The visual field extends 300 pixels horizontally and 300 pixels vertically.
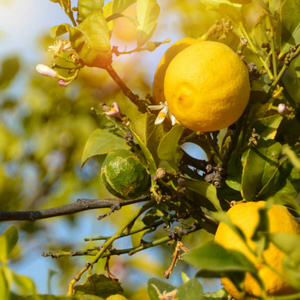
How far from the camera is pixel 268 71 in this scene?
31.0 inches

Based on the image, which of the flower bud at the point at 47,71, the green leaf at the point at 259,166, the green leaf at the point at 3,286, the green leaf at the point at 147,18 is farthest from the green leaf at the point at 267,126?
the green leaf at the point at 3,286

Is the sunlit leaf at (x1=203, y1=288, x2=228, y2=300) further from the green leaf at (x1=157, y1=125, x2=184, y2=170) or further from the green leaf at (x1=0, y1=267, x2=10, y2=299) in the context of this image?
the green leaf at (x1=0, y1=267, x2=10, y2=299)

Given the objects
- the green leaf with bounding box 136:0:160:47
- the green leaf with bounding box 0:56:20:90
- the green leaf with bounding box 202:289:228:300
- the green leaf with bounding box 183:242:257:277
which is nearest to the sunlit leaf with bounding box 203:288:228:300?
the green leaf with bounding box 202:289:228:300

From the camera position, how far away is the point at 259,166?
2.47 ft

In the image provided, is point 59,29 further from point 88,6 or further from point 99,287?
point 99,287

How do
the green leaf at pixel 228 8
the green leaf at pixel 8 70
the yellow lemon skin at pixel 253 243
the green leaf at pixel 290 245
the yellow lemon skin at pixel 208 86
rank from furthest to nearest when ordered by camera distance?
the green leaf at pixel 8 70
the green leaf at pixel 228 8
the yellow lemon skin at pixel 208 86
the yellow lemon skin at pixel 253 243
the green leaf at pixel 290 245

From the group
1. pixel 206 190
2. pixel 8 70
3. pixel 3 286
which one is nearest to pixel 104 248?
pixel 206 190

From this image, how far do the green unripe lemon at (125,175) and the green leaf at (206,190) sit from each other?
0.07 meters

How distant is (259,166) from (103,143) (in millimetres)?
271

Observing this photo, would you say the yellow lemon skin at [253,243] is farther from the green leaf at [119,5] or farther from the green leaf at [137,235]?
the green leaf at [119,5]

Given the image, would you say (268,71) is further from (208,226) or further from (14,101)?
(14,101)

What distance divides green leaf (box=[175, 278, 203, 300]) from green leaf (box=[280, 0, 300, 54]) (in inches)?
16.7

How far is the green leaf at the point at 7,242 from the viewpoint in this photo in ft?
1.66

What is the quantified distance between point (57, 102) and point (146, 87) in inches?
11.5
